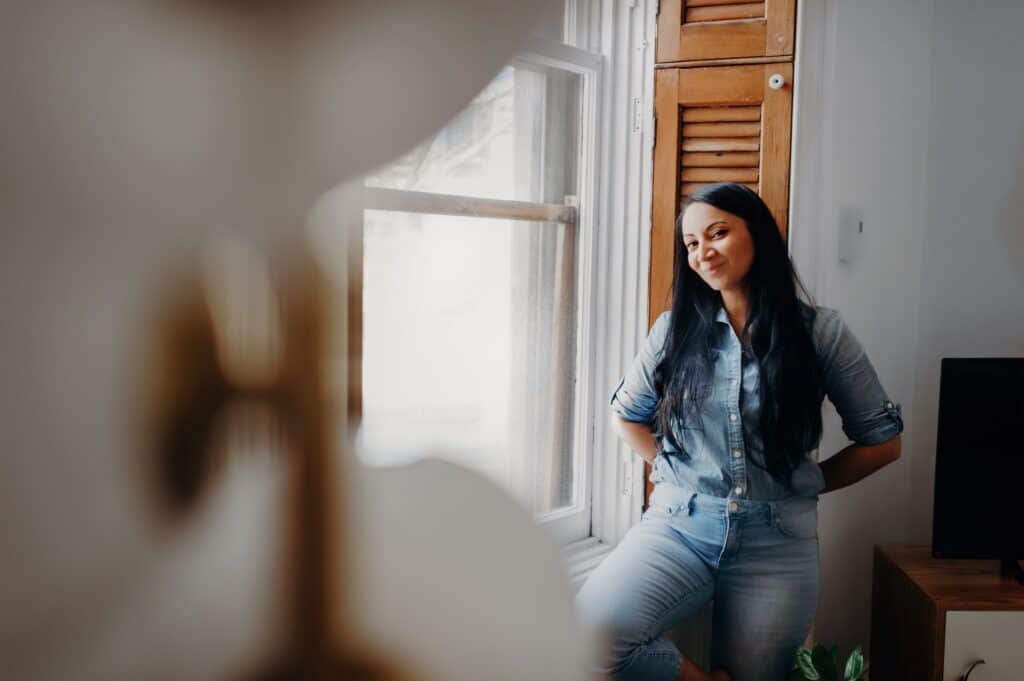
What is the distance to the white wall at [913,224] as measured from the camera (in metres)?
1.44

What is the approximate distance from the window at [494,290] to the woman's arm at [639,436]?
3.7 inches

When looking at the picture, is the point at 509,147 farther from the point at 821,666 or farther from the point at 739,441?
the point at 821,666

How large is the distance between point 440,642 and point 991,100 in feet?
4.78

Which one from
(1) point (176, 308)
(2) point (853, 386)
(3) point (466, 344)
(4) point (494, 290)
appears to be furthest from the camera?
(2) point (853, 386)

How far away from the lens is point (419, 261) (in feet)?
1.95

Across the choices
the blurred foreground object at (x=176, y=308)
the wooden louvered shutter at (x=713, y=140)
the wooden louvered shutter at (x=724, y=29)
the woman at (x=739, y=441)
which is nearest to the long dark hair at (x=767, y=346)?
the woman at (x=739, y=441)

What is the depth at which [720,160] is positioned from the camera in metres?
1.36

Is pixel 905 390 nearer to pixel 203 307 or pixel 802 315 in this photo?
pixel 802 315

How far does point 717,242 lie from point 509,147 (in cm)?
38

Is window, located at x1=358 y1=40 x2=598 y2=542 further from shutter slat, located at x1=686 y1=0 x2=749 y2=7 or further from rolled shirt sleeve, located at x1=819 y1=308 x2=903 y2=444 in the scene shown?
rolled shirt sleeve, located at x1=819 y1=308 x2=903 y2=444

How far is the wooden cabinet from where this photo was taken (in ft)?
3.97

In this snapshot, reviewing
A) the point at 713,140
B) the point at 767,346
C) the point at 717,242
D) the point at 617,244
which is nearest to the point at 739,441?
the point at 767,346

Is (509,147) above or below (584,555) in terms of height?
above

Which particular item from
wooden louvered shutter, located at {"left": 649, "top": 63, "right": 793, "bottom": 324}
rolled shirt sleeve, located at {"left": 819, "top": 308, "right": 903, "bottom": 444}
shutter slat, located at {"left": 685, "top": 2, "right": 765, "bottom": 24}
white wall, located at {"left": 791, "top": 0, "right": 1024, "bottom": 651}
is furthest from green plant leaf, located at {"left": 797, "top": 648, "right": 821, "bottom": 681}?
shutter slat, located at {"left": 685, "top": 2, "right": 765, "bottom": 24}
